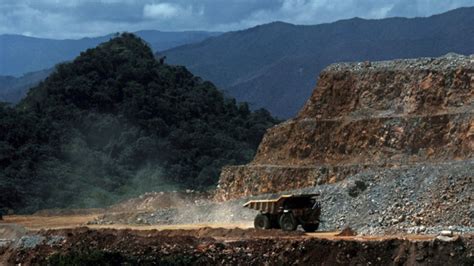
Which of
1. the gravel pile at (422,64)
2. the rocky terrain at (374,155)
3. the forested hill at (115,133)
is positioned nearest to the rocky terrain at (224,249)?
the rocky terrain at (374,155)

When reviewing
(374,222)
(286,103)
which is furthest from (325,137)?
(286,103)

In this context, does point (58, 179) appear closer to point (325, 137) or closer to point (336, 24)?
point (325, 137)

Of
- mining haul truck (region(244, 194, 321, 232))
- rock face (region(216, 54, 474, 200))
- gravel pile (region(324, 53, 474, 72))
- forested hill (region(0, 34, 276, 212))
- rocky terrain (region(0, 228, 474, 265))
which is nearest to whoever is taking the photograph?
rocky terrain (region(0, 228, 474, 265))

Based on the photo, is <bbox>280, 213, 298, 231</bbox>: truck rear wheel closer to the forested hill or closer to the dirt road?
the dirt road

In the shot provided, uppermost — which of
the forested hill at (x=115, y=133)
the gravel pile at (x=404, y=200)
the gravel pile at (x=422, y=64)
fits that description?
the gravel pile at (x=422, y=64)

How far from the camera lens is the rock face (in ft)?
156

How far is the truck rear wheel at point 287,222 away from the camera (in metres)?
40.5

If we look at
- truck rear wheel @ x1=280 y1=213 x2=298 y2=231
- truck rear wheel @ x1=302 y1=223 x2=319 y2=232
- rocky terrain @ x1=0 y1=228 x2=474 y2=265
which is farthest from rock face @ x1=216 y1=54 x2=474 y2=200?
rocky terrain @ x1=0 y1=228 x2=474 y2=265

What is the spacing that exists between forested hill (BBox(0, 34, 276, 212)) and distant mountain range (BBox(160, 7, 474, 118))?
1802 inches

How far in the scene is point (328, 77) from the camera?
5534 cm

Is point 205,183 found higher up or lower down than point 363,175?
lower down

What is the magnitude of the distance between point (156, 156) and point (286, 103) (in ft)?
217

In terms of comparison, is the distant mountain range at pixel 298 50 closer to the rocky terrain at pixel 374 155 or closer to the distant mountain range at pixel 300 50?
the distant mountain range at pixel 300 50

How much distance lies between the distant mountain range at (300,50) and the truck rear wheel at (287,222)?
95438 mm
